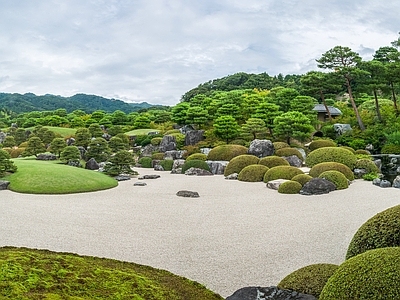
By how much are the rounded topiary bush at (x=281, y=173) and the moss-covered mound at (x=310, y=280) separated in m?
10.7

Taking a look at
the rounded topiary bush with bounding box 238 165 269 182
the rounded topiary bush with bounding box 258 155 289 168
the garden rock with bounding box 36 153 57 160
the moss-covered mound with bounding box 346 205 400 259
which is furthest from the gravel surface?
the garden rock with bounding box 36 153 57 160

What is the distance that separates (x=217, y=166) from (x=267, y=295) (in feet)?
50.6

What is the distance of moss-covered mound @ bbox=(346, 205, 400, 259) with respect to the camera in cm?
396

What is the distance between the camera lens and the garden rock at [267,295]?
12.3 ft

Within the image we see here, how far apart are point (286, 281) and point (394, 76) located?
26387mm

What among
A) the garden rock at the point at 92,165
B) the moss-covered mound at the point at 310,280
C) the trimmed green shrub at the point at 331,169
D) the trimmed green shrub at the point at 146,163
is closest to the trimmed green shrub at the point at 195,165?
the trimmed green shrub at the point at 146,163

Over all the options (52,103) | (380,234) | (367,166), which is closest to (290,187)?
(367,166)

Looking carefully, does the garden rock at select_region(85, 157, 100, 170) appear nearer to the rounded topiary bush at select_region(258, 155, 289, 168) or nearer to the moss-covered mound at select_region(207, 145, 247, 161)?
the moss-covered mound at select_region(207, 145, 247, 161)

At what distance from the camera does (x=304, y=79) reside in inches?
1115

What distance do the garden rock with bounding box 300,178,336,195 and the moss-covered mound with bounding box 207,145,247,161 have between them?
823 centimetres

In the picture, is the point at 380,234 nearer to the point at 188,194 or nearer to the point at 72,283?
the point at 72,283

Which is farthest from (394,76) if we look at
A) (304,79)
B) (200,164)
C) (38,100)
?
(38,100)

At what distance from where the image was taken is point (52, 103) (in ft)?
253

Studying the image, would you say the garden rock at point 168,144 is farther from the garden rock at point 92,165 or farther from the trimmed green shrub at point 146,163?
the garden rock at point 92,165
